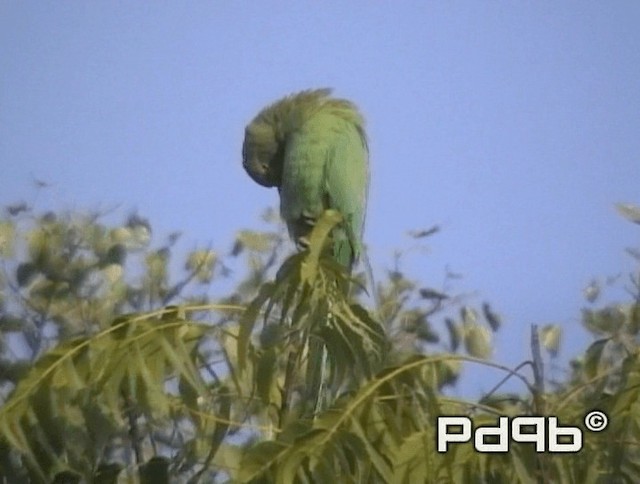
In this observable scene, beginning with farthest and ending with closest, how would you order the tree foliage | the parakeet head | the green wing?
1. the parakeet head
2. the green wing
3. the tree foliage

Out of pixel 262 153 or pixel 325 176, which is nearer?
pixel 325 176

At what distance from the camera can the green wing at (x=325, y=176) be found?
1.60m

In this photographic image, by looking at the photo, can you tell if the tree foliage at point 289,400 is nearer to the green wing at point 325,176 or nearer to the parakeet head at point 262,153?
the green wing at point 325,176

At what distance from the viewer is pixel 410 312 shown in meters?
1.42

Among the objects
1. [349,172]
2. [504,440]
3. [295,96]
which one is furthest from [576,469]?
[295,96]

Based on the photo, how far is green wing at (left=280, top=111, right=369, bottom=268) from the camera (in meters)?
1.60

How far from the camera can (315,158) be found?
161 cm

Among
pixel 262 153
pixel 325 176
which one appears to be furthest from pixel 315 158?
pixel 262 153

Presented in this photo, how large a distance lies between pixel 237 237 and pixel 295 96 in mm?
330

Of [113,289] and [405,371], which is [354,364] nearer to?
[405,371]

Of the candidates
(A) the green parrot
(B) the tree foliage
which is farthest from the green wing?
(B) the tree foliage

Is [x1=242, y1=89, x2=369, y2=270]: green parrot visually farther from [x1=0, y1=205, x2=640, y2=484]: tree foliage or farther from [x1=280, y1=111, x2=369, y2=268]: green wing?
Answer: [x1=0, y1=205, x2=640, y2=484]: tree foliage

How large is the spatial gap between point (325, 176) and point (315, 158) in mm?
36

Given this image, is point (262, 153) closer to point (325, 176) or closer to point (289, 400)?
point (325, 176)
